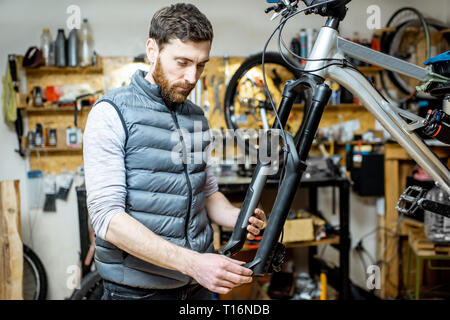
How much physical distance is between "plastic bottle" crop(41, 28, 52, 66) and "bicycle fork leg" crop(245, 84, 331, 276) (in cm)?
252

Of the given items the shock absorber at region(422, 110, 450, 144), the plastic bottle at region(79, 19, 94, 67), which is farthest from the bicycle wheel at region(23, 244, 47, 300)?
the shock absorber at region(422, 110, 450, 144)

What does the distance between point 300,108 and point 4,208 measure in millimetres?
2207

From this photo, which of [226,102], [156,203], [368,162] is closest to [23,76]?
[226,102]

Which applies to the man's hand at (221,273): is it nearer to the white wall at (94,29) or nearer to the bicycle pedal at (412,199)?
the bicycle pedal at (412,199)

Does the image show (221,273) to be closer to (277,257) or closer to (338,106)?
(277,257)

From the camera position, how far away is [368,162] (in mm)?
2734

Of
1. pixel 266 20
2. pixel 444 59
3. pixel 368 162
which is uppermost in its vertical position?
pixel 266 20

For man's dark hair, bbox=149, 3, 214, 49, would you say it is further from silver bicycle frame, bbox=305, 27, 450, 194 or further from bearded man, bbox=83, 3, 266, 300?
silver bicycle frame, bbox=305, 27, 450, 194

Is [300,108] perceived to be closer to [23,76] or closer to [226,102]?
[226,102]

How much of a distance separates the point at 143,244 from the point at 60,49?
2311 millimetres

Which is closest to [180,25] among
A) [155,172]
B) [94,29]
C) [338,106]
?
[155,172]

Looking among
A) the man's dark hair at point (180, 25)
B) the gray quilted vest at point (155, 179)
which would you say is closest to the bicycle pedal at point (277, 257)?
the gray quilted vest at point (155, 179)

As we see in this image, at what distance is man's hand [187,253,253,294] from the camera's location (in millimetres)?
764

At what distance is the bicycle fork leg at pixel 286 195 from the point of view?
76cm
